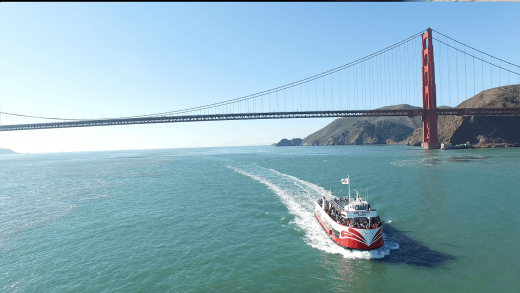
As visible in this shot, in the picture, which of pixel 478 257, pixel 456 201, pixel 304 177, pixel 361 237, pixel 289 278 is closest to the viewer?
pixel 289 278

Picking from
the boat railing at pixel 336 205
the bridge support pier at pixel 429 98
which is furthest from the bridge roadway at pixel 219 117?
the boat railing at pixel 336 205

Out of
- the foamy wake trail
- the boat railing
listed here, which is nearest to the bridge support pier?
the foamy wake trail

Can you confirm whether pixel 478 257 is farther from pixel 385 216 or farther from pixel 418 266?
pixel 385 216

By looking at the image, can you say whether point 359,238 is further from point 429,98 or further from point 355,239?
point 429,98

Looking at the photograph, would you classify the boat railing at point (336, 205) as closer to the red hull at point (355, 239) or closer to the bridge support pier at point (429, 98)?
the red hull at point (355, 239)

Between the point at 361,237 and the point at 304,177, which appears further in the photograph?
the point at 304,177

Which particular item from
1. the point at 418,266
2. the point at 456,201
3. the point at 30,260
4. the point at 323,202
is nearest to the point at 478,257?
the point at 418,266
